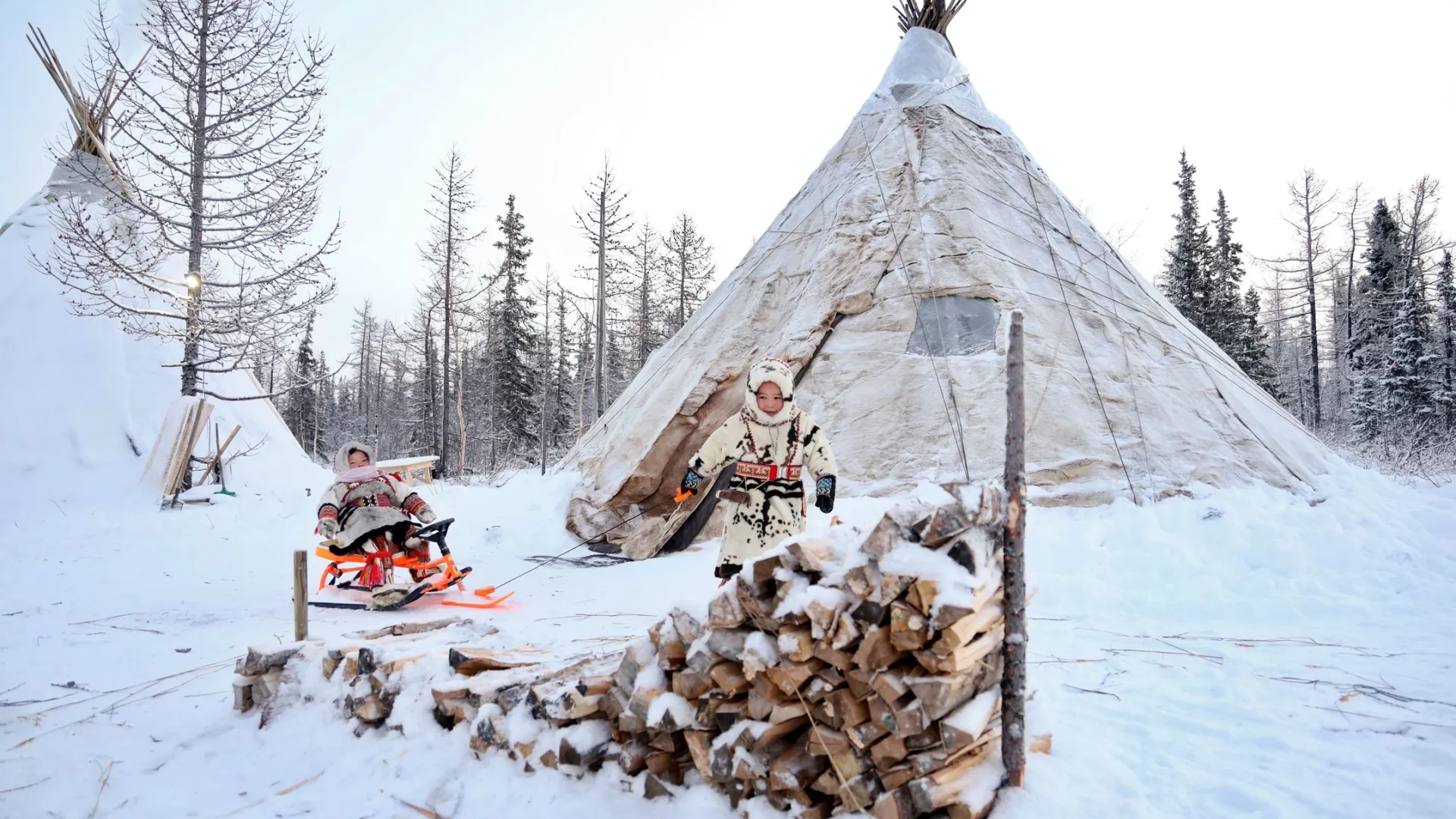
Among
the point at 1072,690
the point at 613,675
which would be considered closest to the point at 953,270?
the point at 1072,690

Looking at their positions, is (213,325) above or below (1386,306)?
below

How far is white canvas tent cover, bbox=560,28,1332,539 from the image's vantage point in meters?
5.83

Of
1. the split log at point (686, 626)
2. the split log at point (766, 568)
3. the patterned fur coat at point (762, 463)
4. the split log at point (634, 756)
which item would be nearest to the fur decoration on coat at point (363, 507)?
the patterned fur coat at point (762, 463)

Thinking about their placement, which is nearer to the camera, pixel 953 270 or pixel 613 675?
pixel 613 675

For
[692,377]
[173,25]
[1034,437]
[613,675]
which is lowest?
[613,675]

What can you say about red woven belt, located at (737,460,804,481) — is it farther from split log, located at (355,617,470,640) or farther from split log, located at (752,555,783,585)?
split log, located at (355,617,470,640)

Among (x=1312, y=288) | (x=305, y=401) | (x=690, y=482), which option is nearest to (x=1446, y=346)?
(x=1312, y=288)

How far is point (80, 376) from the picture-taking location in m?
9.54

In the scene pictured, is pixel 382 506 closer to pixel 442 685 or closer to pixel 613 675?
pixel 442 685

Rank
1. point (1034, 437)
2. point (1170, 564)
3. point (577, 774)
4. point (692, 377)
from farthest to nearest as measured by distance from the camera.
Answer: point (692, 377) → point (1034, 437) → point (1170, 564) → point (577, 774)

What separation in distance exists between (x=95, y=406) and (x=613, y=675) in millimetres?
10692

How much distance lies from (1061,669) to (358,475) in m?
5.22

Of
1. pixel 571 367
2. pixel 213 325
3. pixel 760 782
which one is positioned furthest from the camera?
pixel 571 367

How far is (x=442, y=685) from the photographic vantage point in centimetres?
291
